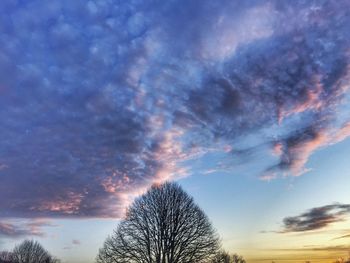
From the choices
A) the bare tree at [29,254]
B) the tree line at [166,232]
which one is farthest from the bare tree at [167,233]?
the bare tree at [29,254]

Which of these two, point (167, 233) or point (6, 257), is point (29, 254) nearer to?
point (6, 257)

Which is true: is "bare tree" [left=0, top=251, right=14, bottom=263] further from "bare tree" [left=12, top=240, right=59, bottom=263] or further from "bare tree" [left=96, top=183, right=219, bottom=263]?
"bare tree" [left=96, top=183, right=219, bottom=263]

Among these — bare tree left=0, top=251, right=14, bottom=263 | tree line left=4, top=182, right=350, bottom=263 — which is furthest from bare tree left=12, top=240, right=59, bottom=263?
tree line left=4, top=182, right=350, bottom=263

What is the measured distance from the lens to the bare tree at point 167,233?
47.0 meters

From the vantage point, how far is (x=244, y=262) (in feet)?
352

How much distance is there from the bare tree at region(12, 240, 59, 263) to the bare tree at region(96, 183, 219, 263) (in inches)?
2345

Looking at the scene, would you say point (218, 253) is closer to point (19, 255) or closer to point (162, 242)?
point (162, 242)

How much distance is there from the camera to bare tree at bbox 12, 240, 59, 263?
322 feet

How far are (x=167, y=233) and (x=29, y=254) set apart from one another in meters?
67.9

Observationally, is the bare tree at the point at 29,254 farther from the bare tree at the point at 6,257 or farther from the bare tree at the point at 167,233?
the bare tree at the point at 167,233

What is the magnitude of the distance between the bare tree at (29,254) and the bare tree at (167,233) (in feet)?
195

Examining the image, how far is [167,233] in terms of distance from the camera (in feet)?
155

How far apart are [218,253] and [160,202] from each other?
36.2 ft

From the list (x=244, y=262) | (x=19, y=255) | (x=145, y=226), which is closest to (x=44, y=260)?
(x=19, y=255)
